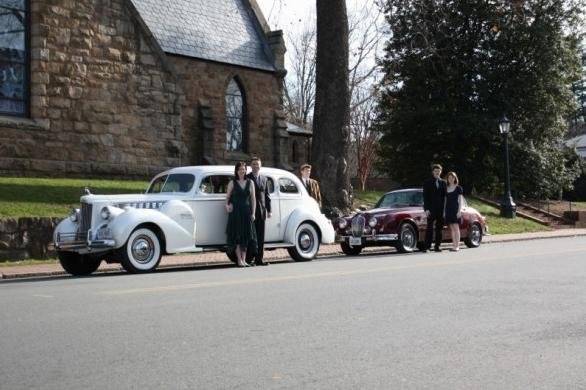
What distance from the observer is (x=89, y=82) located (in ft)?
80.6

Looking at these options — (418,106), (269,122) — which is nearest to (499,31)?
(418,106)

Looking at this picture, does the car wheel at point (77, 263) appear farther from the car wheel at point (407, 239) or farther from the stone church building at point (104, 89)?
the stone church building at point (104, 89)

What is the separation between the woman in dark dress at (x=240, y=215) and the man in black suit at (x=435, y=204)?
494cm

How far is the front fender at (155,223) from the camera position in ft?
41.3

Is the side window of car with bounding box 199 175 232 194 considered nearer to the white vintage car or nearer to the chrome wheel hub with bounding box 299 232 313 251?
the white vintage car

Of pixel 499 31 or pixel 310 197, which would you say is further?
pixel 499 31

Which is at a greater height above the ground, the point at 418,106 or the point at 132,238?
the point at 418,106

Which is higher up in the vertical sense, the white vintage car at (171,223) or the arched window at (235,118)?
the arched window at (235,118)

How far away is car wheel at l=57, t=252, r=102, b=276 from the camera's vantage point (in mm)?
13232

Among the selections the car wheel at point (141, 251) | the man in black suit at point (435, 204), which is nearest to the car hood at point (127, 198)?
the car wheel at point (141, 251)

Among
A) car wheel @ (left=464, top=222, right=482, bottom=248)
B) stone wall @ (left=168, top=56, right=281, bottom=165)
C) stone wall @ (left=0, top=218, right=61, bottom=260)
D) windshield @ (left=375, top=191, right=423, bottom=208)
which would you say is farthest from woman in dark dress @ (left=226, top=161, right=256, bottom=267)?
stone wall @ (left=168, top=56, right=281, bottom=165)

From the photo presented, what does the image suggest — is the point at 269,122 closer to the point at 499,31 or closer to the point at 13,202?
the point at 499,31

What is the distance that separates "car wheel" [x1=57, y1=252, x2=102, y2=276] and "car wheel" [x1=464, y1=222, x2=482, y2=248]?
31.7ft

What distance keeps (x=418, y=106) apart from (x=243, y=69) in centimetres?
919
